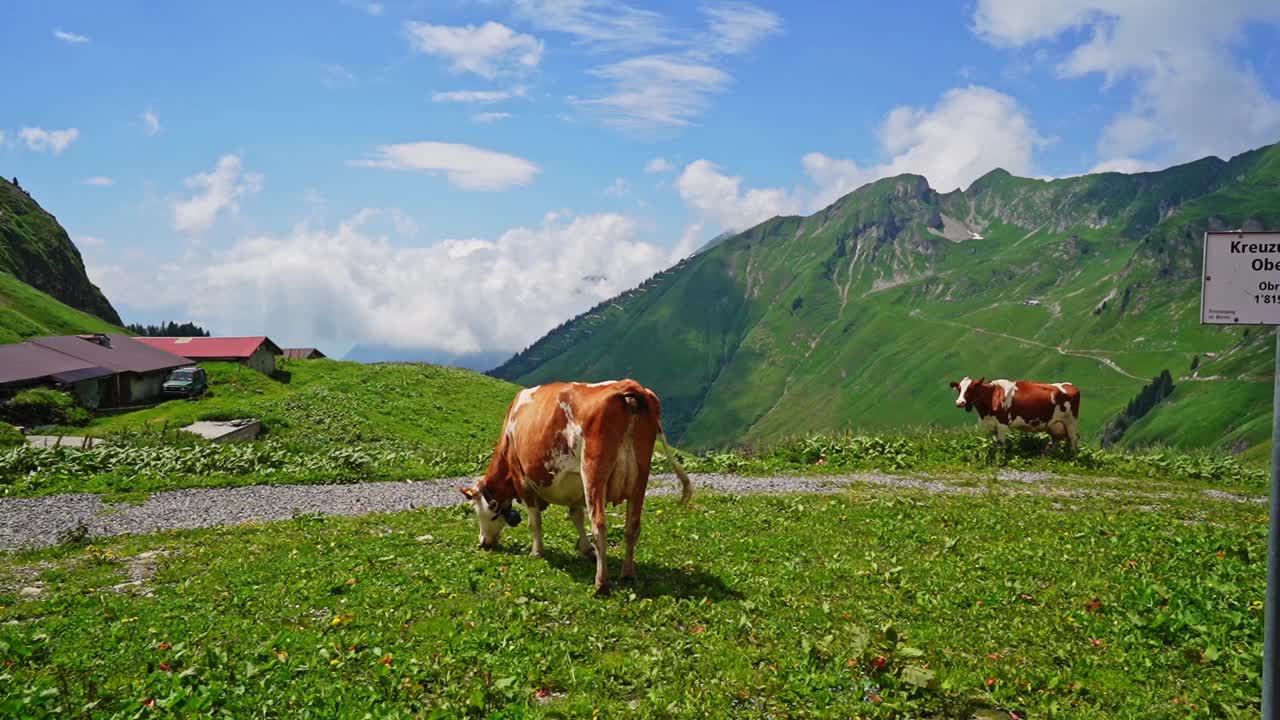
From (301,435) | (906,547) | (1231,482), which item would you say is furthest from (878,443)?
(301,435)

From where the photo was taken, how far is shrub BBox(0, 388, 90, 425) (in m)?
48.4

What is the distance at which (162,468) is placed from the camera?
29.1 meters

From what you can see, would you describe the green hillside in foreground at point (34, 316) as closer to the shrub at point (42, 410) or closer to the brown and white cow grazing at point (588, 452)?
the shrub at point (42, 410)

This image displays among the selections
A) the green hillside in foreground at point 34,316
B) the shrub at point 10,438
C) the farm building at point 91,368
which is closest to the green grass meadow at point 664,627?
the shrub at point 10,438

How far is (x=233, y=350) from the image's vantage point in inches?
3703

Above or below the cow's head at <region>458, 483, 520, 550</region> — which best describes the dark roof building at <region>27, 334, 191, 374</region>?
above

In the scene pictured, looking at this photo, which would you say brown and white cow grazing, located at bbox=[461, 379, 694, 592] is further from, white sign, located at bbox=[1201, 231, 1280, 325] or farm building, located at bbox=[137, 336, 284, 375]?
farm building, located at bbox=[137, 336, 284, 375]

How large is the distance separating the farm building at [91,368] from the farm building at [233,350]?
14662 mm

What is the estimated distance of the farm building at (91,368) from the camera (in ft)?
192

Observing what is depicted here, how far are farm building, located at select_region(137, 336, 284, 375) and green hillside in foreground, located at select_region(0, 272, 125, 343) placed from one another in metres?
26.9

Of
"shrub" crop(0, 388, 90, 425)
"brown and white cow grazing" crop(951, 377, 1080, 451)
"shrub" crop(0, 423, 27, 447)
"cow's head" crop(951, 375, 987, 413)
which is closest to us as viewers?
"brown and white cow grazing" crop(951, 377, 1080, 451)

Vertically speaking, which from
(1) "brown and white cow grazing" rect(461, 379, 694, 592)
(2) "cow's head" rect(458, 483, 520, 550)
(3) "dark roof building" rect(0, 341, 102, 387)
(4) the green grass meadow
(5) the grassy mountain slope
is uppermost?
(5) the grassy mountain slope

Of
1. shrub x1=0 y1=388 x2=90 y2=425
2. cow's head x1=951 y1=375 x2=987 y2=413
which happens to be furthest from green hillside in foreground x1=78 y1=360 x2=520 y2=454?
cow's head x1=951 y1=375 x2=987 y2=413

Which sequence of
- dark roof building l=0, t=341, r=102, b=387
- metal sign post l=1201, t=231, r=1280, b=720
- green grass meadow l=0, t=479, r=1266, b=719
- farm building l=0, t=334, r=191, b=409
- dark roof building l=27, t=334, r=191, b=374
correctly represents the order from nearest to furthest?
metal sign post l=1201, t=231, r=1280, b=720
green grass meadow l=0, t=479, r=1266, b=719
dark roof building l=0, t=341, r=102, b=387
farm building l=0, t=334, r=191, b=409
dark roof building l=27, t=334, r=191, b=374
